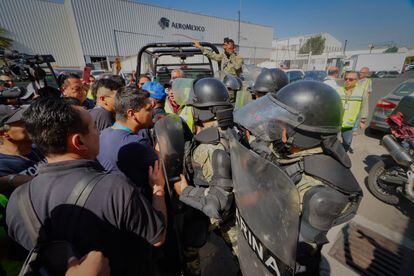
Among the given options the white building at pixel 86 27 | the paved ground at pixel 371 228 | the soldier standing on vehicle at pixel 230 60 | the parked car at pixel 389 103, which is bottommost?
the paved ground at pixel 371 228

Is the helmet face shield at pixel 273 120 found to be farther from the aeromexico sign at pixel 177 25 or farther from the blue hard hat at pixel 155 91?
the aeromexico sign at pixel 177 25

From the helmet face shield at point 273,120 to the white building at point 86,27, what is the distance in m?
21.3

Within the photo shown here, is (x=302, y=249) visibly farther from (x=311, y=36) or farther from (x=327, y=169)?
(x=311, y=36)

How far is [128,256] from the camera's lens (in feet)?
3.97

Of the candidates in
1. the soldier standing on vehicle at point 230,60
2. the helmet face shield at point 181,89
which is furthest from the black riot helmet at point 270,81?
the soldier standing on vehicle at point 230,60

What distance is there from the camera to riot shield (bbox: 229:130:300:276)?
803mm

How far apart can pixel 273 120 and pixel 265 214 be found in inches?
23.0

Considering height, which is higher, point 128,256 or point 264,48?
point 264,48

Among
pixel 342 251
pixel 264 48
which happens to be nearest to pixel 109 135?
pixel 342 251

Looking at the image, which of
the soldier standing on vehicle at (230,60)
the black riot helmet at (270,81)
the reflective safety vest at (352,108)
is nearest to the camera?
the black riot helmet at (270,81)

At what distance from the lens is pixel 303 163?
130 cm

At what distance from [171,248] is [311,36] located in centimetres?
7366

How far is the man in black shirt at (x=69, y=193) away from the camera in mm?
1018

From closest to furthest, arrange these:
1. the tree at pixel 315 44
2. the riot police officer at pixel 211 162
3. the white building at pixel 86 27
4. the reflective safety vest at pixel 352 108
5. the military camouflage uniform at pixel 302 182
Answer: the military camouflage uniform at pixel 302 182
the riot police officer at pixel 211 162
the reflective safety vest at pixel 352 108
the white building at pixel 86 27
the tree at pixel 315 44
